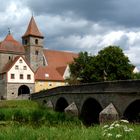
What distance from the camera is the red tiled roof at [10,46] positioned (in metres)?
66.3

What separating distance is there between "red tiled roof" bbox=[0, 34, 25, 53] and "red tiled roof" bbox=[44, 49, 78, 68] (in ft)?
28.8

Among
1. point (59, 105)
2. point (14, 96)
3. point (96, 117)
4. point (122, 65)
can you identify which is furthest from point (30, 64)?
point (96, 117)

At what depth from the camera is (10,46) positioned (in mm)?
67250

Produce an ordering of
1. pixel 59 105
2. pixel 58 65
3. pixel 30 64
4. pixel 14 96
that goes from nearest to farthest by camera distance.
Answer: pixel 59 105 < pixel 14 96 < pixel 30 64 < pixel 58 65

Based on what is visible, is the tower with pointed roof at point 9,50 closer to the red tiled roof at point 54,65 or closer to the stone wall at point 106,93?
the red tiled roof at point 54,65

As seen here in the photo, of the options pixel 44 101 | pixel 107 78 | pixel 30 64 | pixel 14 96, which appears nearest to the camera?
pixel 44 101

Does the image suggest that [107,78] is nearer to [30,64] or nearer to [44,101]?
[44,101]

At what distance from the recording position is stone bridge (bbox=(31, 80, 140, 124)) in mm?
22573

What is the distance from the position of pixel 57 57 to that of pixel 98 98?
5183 centimetres

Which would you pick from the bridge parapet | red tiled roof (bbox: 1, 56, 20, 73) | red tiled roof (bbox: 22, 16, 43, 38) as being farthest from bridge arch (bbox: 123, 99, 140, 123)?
red tiled roof (bbox: 22, 16, 43, 38)

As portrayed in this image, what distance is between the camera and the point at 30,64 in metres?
70.9

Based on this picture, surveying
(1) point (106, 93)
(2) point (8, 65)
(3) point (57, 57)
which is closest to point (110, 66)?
(2) point (8, 65)

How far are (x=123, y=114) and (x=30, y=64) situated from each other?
4929cm

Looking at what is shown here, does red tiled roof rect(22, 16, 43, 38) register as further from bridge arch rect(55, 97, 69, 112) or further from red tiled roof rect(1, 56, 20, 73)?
bridge arch rect(55, 97, 69, 112)
